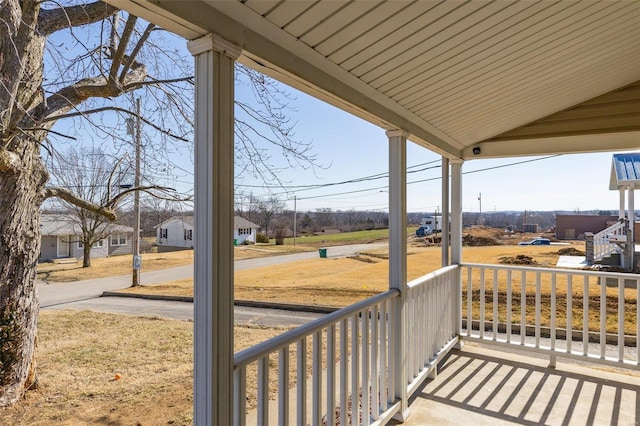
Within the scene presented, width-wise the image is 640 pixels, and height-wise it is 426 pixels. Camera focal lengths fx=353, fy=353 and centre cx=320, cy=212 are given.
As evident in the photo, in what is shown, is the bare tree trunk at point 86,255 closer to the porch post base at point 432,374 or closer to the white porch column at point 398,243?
the white porch column at point 398,243

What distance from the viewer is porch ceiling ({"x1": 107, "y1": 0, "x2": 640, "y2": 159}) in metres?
1.21

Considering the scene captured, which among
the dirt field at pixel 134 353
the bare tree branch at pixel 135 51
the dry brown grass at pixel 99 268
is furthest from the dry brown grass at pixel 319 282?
the bare tree branch at pixel 135 51

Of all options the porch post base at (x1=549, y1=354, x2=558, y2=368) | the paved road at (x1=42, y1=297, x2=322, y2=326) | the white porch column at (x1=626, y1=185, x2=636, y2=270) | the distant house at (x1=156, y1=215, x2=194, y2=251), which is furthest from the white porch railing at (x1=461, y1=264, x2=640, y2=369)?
the distant house at (x1=156, y1=215, x2=194, y2=251)

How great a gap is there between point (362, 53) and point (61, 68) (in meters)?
2.81

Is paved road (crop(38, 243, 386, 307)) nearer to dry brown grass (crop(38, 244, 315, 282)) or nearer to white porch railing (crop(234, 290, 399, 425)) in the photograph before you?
dry brown grass (crop(38, 244, 315, 282))

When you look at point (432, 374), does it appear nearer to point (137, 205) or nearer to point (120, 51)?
point (120, 51)

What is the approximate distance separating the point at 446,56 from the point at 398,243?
1226 mm

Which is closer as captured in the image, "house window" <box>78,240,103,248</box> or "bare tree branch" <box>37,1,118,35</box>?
"bare tree branch" <box>37,1,118,35</box>

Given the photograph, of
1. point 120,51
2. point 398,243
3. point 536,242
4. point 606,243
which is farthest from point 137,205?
point 606,243

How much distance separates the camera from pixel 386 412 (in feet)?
7.62

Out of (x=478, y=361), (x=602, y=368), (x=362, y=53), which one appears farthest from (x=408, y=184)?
(x=602, y=368)

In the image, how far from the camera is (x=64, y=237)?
4.97 metres

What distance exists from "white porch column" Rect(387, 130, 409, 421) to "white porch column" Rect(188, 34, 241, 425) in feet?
5.12

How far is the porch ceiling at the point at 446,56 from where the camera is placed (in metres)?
1.21
